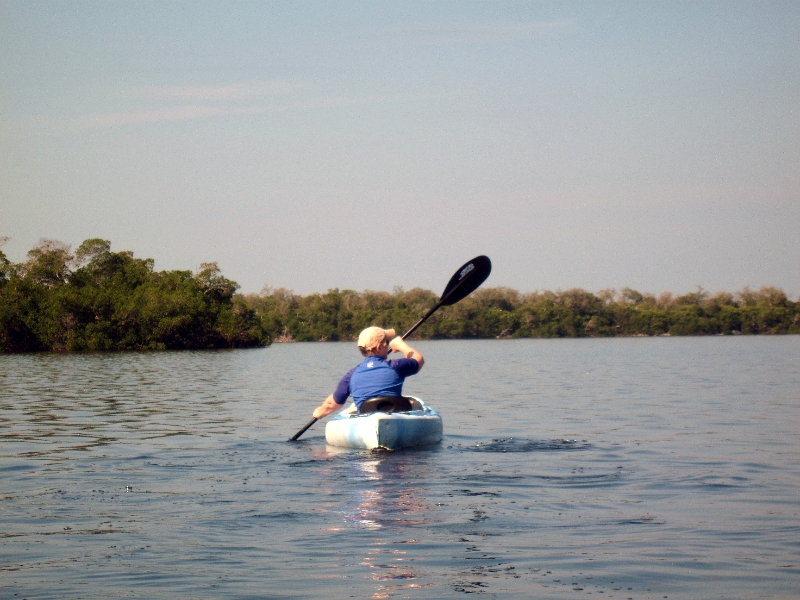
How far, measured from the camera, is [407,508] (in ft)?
21.5

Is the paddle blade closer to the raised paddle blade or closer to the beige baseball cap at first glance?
the raised paddle blade

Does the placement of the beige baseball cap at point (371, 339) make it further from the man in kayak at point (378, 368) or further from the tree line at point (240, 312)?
the tree line at point (240, 312)

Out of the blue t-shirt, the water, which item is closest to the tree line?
the water

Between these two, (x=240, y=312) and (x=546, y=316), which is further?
(x=546, y=316)

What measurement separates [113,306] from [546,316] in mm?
52531

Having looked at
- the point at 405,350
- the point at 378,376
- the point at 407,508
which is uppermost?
the point at 405,350

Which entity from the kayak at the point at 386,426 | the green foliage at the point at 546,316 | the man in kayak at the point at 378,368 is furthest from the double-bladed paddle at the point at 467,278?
the green foliage at the point at 546,316

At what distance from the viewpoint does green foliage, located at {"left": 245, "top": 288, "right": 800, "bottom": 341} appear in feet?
311

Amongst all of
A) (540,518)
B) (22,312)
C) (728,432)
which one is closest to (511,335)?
(22,312)

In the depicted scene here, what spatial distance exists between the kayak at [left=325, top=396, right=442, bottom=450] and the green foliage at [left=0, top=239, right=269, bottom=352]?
157 ft

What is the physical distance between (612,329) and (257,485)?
93.1 metres

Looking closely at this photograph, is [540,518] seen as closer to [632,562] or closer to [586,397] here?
[632,562]

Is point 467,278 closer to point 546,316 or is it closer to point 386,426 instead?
point 386,426

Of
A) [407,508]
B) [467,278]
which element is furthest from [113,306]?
[407,508]
